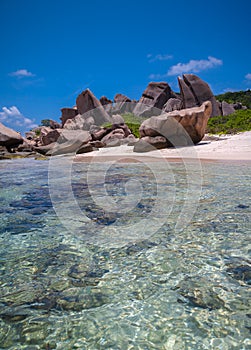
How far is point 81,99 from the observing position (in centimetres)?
4206

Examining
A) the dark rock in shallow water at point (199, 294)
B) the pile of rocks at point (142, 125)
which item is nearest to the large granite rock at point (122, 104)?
the pile of rocks at point (142, 125)

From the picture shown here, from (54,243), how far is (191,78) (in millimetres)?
30505

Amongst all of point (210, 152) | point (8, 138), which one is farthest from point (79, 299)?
point (8, 138)

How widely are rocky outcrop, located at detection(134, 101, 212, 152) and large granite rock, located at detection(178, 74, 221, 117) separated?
617 inches

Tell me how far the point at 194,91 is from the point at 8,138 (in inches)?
799

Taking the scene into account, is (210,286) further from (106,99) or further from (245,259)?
(106,99)

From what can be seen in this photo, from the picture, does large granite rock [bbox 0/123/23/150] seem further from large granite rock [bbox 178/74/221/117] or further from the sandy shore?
large granite rock [bbox 178/74/221/117]

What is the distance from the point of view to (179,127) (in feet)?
45.6

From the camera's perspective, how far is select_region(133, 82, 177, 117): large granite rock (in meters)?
43.8

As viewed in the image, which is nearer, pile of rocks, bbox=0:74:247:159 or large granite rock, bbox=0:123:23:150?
pile of rocks, bbox=0:74:247:159

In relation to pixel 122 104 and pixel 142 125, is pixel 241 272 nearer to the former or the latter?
pixel 142 125

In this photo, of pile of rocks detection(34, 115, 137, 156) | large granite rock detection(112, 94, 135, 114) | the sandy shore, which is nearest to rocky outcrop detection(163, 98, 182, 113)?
large granite rock detection(112, 94, 135, 114)

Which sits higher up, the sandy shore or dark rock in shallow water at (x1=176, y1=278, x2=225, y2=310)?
the sandy shore

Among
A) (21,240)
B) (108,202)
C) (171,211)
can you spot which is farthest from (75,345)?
(108,202)
